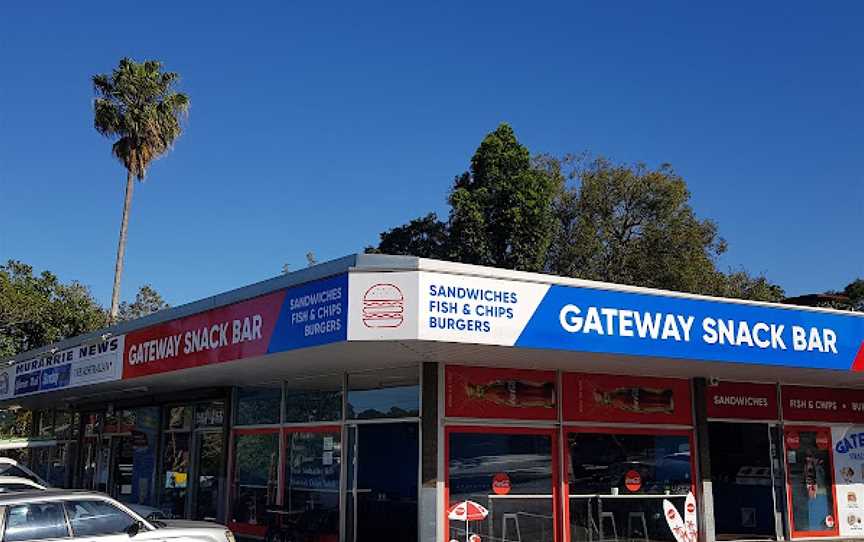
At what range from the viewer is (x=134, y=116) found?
3753cm

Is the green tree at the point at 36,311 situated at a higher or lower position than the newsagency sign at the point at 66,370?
higher

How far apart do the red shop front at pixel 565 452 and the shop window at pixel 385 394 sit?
21.5 inches

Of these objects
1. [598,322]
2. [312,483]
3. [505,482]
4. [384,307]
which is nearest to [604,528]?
[505,482]

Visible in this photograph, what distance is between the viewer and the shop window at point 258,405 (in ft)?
54.7

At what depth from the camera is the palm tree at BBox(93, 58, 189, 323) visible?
37.2 metres

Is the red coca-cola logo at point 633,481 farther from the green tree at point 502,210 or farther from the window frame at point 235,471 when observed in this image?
Result: the green tree at point 502,210

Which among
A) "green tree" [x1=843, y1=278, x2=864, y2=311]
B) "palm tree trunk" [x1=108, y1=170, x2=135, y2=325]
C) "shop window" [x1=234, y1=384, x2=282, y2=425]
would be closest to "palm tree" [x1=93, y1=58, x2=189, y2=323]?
"palm tree trunk" [x1=108, y1=170, x2=135, y2=325]

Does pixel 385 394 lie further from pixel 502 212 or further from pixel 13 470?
pixel 502 212

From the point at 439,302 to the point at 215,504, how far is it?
9.09 m

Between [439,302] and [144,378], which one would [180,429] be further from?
[439,302]

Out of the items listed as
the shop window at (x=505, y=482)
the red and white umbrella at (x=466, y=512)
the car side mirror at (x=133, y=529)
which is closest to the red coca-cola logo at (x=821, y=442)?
the shop window at (x=505, y=482)

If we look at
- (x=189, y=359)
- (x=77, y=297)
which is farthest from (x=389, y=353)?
(x=77, y=297)

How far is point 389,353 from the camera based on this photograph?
492 inches

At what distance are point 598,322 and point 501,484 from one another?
3.03m
